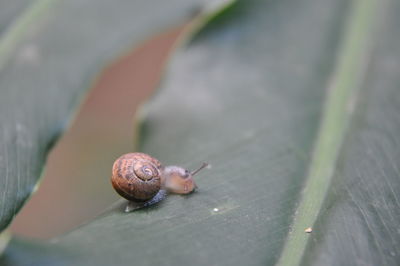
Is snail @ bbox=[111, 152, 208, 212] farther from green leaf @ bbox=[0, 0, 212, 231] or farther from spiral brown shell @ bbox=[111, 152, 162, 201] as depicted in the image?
green leaf @ bbox=[0, 0, 212, 231]

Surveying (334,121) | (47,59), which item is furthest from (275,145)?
(47,59)

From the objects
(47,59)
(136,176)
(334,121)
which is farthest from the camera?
(47,59)

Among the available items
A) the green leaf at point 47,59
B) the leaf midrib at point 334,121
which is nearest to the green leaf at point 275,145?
the leaf midrib at point 334,121

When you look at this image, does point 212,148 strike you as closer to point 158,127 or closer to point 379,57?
point 158,127

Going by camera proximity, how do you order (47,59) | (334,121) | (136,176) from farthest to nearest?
(47,59) → (334,121) → (136,176)

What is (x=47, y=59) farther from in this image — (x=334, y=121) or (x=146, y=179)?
(x=334, y=121)

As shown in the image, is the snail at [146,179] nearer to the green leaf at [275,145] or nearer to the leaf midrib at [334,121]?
the green leaf at [275,145]

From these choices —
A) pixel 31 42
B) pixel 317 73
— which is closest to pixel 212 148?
pixel 317 73

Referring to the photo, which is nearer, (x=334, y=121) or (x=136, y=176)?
(x=136, y=176)

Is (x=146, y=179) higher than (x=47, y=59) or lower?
lower
